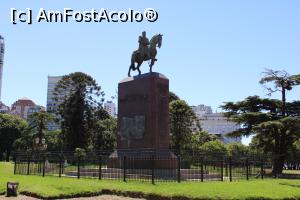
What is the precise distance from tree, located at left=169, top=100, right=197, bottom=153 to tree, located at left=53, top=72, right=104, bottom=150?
364 inches

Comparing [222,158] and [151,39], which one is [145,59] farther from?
[222,158]

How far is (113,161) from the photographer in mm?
22484

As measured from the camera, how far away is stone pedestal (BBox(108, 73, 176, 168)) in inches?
862

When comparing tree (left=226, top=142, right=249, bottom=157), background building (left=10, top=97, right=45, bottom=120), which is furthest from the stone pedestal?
background building (left=10, top=97, right=45, bottom=120)

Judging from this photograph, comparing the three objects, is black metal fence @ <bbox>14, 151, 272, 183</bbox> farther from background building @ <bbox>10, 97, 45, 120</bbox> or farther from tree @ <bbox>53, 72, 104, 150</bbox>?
background building @ <bbox>10, 97, 45, 120</bbox>

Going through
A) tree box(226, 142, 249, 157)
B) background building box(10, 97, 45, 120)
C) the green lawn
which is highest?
background building box(10, 97, 45, 120)

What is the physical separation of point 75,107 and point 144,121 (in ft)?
101

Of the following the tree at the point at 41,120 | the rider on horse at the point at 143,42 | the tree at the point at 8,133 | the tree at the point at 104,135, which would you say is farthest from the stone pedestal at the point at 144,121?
the tree at the point at 8,133

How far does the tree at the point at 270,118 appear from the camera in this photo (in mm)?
32219

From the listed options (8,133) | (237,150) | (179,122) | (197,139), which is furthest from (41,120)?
(237,150)

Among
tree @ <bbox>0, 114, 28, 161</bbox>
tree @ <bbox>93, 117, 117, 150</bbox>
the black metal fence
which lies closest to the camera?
the black metal fence

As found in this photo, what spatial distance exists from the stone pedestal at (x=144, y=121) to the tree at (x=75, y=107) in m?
28.8

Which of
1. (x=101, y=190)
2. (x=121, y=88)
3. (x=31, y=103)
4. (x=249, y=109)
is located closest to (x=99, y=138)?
(x=249, y=109)

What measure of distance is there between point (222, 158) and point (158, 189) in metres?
5.97
